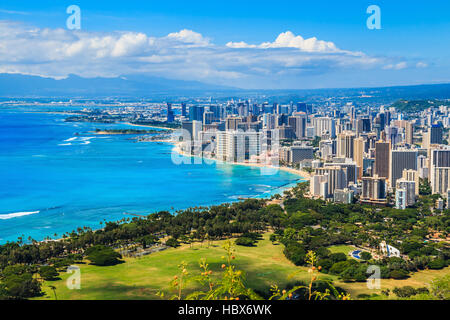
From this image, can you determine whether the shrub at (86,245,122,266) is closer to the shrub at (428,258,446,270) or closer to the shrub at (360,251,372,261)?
the shrub at (360,251,372,261)

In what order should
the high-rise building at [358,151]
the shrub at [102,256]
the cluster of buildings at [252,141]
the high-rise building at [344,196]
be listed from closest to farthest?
the shrub at [102,256] → the high-rise building at [344,196] → the high-rise building at [358,151] → the cluster of buildings at [252,141]

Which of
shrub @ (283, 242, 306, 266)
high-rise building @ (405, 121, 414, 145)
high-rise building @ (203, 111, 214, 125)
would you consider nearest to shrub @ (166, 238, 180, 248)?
shrub @ (283, 242, 306, 266)

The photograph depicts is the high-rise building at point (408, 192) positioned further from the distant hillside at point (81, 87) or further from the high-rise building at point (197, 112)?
the distant hillside at point (81, 87)

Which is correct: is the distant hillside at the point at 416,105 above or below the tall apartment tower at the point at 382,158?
above

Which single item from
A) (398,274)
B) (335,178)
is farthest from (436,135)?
(398,274)

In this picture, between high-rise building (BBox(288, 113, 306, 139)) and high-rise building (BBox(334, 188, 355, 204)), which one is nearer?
high-rise building (BBox(334, 188, 355, 204))

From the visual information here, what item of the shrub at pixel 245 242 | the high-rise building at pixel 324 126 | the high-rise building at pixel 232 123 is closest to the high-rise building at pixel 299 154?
the high-rise building at pixel 232 123
